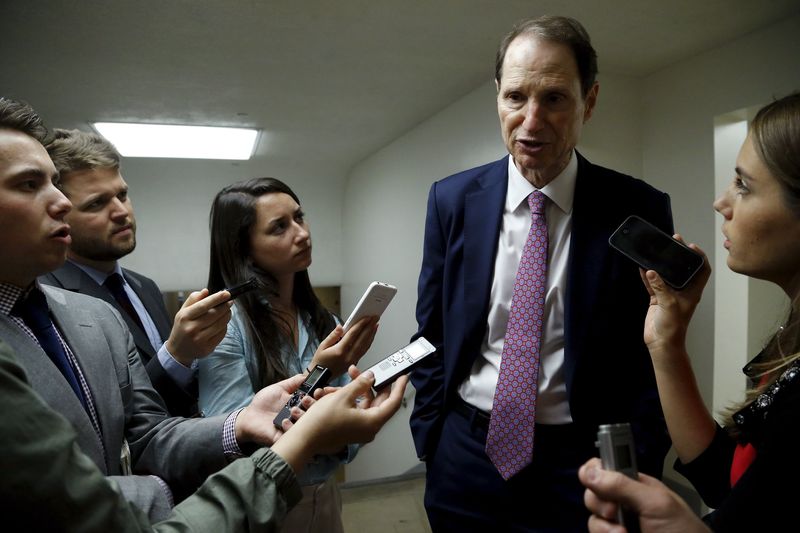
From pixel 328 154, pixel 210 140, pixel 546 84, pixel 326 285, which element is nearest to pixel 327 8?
pixel 546 84

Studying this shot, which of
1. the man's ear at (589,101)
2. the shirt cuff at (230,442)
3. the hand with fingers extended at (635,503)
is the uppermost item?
the man's ear at (589,101)

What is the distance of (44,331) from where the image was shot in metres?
0.97

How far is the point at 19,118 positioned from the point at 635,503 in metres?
1.28

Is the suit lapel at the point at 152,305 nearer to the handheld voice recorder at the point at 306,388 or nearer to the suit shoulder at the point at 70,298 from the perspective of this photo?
the suit shoulder at the point at 70,298

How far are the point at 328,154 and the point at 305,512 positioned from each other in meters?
5.03

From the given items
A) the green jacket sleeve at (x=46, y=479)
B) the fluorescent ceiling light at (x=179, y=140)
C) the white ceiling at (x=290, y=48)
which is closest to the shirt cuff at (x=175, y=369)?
the green jacket sleeve at (x=46, y=479)

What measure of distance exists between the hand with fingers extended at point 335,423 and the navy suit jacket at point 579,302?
0.40m

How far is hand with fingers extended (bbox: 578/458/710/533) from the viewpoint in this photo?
0.68 m

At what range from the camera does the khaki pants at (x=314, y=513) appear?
4.74ft

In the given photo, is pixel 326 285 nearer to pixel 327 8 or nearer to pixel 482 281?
pixel 327 8

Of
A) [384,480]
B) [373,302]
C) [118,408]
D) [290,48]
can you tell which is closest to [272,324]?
[373,302]

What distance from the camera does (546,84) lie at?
1.25 meters

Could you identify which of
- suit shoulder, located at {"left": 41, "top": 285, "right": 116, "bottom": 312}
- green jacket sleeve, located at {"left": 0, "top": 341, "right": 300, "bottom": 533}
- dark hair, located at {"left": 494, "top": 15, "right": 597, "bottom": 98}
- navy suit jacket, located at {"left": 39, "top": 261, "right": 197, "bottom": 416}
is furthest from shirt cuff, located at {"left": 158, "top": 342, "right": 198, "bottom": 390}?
dark hair, located at {"left": 494, "top": 15, "right": 597, "bottom": 98}

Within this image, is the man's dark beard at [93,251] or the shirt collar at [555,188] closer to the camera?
the shirt collar at [555,188]
